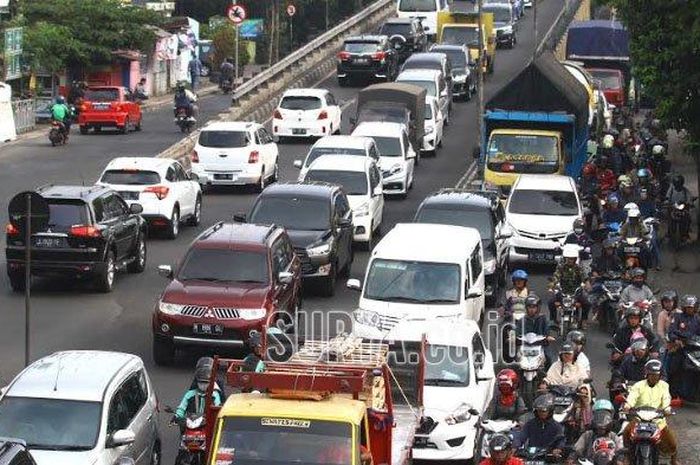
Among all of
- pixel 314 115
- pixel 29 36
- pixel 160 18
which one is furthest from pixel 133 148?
pixel 160 18

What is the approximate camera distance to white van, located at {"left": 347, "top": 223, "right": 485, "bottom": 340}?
24641mm

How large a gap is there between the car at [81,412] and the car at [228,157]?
2262 centimetres

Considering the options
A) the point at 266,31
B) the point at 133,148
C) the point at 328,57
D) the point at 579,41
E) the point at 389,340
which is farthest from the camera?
the point at 266,31

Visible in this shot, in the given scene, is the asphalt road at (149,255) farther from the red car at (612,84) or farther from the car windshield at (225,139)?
the red car at (612,84)

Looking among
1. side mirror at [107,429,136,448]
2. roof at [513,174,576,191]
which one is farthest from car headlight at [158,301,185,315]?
roof at [513,174,576,191]

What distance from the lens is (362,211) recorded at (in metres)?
34.3

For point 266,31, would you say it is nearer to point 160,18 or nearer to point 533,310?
point 160,18

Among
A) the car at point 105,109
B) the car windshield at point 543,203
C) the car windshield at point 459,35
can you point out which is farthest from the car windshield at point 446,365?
the car windshield at point 459,35

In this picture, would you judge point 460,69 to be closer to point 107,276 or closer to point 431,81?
point 431,81

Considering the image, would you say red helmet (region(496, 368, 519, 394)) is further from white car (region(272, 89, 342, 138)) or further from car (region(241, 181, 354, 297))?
white car (region(272, 89, 342, 138))

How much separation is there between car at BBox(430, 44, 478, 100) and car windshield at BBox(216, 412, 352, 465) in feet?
153

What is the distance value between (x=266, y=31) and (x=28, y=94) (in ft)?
106

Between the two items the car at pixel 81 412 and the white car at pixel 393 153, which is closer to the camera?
the car at pixel 81 412

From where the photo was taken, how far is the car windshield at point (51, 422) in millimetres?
16781
